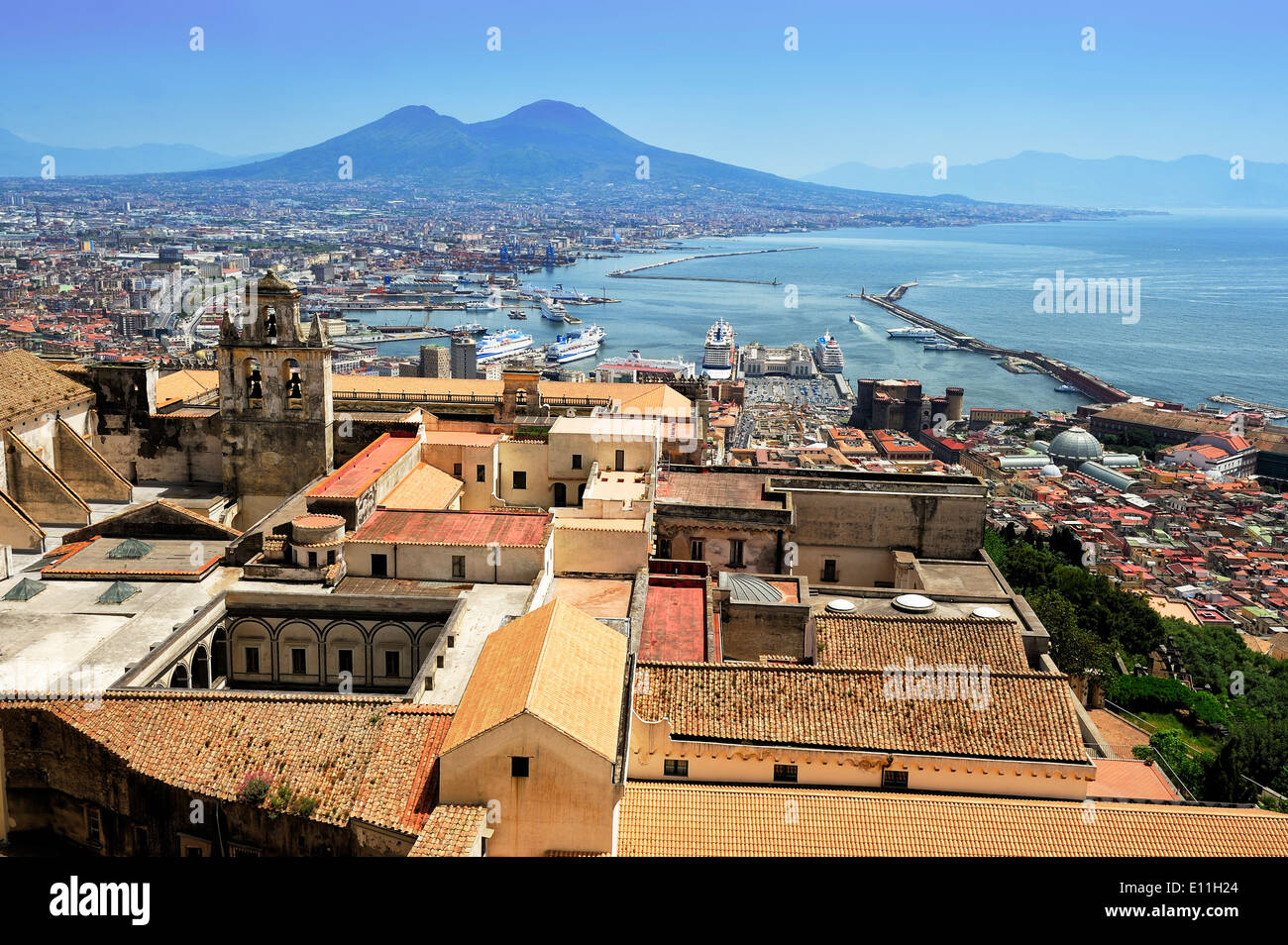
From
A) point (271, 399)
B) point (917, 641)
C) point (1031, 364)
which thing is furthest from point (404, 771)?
point (1031, 364)

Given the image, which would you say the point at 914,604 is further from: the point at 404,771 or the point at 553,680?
the point at 404,771

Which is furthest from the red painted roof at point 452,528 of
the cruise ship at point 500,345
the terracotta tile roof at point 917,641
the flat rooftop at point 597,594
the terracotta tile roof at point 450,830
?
the cruise ship at point 500,345

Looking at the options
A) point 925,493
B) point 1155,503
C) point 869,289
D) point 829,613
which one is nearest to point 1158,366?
point 1155,503

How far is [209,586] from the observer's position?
19234 millimetres

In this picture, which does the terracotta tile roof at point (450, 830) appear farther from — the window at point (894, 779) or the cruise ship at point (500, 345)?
the cruise ship at point (500, 345)

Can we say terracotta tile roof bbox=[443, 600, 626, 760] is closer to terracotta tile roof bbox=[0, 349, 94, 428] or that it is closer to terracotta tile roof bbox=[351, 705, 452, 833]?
terracotta tile roof bbox=[351, 705, 452, 833]

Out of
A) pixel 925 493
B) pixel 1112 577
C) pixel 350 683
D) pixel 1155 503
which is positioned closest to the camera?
pixel 350 683

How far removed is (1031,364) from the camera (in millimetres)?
132375

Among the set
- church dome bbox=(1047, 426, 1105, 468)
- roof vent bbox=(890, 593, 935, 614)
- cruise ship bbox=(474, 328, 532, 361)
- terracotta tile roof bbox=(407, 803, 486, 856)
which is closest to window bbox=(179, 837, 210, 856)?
terracotta tile roof bbox=(407, 803, 486, 856)
